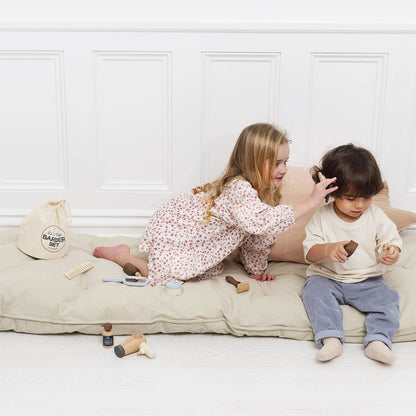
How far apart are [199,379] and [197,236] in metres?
0.56

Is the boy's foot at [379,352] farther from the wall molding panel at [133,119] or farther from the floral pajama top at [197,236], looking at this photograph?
the wall molding panel at [133,119]

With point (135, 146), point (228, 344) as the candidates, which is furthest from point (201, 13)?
point (228, 344)

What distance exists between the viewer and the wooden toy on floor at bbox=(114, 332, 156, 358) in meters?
1.28

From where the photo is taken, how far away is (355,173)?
1.46 meters

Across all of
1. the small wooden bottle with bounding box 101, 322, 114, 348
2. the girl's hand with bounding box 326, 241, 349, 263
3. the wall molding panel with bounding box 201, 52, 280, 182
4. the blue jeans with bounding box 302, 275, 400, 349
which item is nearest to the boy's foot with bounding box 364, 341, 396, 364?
the blue jeans with bounding box 302, 275, 400, 349

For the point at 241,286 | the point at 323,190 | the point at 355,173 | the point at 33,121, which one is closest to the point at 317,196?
the point at 323,190

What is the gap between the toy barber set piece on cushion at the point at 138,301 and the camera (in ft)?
4.62

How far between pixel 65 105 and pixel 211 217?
0.87m

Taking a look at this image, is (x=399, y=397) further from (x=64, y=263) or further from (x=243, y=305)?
(x=64, y=263)

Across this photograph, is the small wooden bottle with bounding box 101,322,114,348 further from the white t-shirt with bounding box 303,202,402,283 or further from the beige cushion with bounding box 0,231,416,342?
the white t-shirt with bounding box 303,202,402,283

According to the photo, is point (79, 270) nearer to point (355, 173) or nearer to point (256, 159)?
point (256, 159)

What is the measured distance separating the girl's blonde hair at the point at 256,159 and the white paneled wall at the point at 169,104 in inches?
18.4

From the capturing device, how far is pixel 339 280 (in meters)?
1.53

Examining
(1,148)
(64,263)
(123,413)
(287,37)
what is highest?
(287,37)
